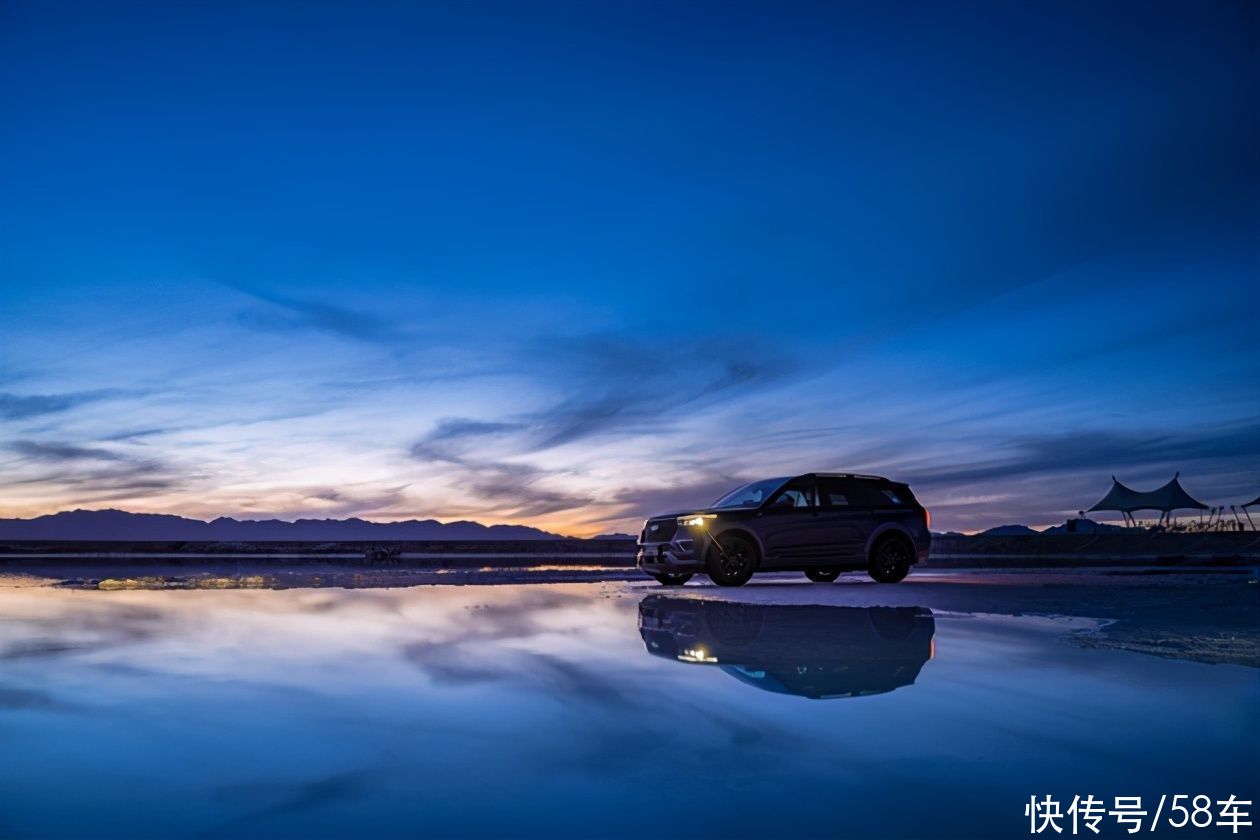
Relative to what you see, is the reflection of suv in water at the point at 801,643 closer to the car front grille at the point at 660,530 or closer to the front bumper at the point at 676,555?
the front bumper at the point at 676,555

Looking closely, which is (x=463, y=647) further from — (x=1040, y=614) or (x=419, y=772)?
(x=1040, y=614)

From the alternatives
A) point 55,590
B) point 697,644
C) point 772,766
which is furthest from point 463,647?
point 55,590

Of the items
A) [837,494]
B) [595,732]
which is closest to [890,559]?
[837,494]

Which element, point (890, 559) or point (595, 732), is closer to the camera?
point (595, 732)

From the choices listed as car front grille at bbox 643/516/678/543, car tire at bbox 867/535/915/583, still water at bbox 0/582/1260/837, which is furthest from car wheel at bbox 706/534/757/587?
still water at bbox 0/582/1260/837

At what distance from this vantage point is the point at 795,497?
53.4 feet

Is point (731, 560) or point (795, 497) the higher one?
point (795, 497)

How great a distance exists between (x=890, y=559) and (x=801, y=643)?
33.1 ft

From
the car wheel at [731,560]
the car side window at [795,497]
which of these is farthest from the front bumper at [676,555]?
the car side window at [795,497]

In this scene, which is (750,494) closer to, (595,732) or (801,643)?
(801,643)

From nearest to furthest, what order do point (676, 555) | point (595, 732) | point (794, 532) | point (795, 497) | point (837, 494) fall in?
point (595, 732)
point (676, 555)
point (794, 532)
point (795, 497)
point (837, 494)

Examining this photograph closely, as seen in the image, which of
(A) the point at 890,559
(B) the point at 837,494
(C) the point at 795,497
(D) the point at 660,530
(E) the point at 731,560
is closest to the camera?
(E) the point at 731,560

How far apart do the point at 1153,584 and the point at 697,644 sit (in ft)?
36.3

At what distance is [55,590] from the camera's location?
1456 centimetres
